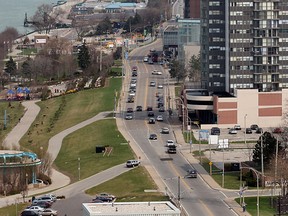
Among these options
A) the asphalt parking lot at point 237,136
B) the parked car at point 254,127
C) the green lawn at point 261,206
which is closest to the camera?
the green lawn at point 261,206

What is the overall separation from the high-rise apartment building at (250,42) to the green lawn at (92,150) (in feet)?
44.4

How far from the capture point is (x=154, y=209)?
74.3m

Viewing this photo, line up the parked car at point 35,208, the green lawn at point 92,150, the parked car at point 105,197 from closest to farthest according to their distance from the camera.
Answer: the parked car at point 35,208, the parked car at point 105,197, the green lawn at point 92,150

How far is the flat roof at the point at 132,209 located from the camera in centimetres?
7350

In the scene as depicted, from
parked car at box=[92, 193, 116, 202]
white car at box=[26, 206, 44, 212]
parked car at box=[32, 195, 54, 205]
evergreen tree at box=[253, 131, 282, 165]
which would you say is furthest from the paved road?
white car at box=[26, 206, 44, 212]

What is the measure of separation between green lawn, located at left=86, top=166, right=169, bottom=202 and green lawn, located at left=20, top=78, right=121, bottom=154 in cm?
2367

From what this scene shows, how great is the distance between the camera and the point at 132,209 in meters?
75.0

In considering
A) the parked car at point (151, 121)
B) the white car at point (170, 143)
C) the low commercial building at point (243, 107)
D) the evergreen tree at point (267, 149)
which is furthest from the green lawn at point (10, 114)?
the evergreen tree at point (267, 149)

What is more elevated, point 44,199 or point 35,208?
point 35,208

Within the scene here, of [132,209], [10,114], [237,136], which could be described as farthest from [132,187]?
[10,114]

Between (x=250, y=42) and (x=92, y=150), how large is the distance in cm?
2332

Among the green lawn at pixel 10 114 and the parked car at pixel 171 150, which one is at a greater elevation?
the parked car at pixel 171 150

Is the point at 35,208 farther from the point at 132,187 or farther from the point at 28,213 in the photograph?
the point at 132,187

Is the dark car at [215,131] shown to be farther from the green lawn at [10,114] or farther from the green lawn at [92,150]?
the green lawn at [10,114]
